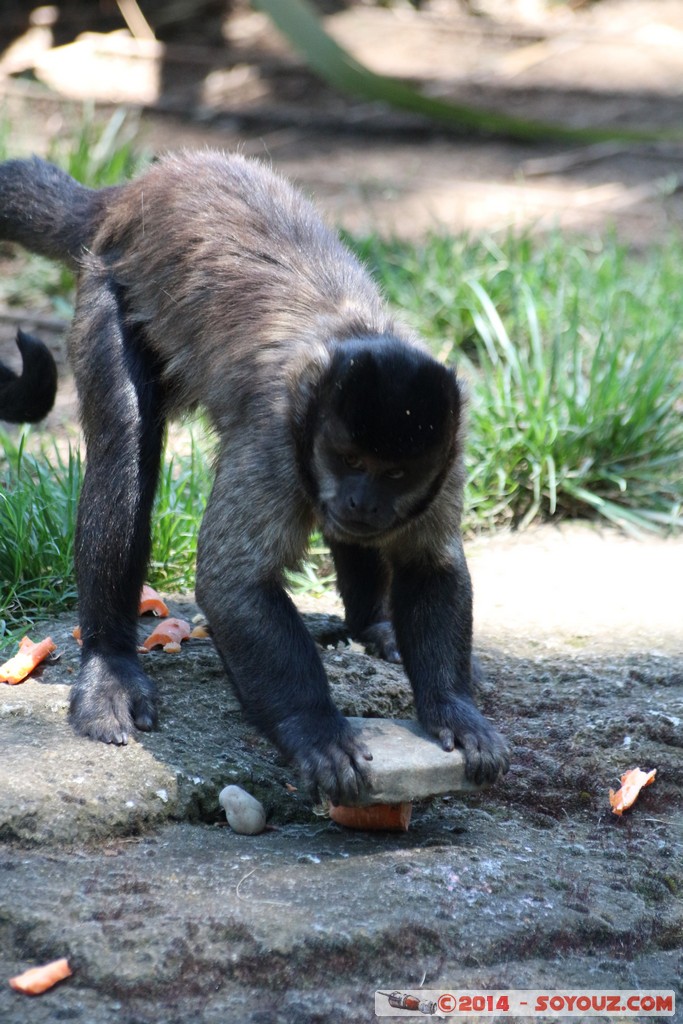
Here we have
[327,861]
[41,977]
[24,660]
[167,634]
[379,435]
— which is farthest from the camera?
[167,634]

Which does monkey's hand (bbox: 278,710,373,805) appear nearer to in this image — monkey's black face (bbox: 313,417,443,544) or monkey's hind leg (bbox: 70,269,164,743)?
monkey's black face (bbox: 313,417,443,544)

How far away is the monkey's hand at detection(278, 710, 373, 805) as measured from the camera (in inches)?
125

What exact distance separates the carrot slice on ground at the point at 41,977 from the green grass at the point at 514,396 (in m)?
1.78

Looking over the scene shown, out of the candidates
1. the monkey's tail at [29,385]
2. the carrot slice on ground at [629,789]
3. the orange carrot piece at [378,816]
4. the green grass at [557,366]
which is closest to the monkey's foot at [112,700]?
the orange carrot piece at [378,816]

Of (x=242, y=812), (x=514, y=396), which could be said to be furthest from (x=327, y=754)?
(x=514, y=396)

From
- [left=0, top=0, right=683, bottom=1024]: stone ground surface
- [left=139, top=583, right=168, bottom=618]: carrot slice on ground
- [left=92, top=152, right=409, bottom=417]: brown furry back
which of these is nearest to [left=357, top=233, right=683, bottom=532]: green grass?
[left=0, top=0, right=683, bottom=1024]: stone ground surface

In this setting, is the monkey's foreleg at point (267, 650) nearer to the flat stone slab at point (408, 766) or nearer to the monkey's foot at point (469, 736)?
the flat stone slab at point (408, 766)

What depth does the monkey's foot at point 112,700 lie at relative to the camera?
362 cm

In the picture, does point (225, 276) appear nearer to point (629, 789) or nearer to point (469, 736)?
point (469, 736)

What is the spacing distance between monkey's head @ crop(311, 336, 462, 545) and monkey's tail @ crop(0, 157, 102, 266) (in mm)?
1388

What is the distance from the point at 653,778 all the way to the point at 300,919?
52.4 inches

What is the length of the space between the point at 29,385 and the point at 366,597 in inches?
54.6

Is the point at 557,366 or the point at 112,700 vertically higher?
the point at 557,366

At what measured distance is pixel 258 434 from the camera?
3.72 metres
